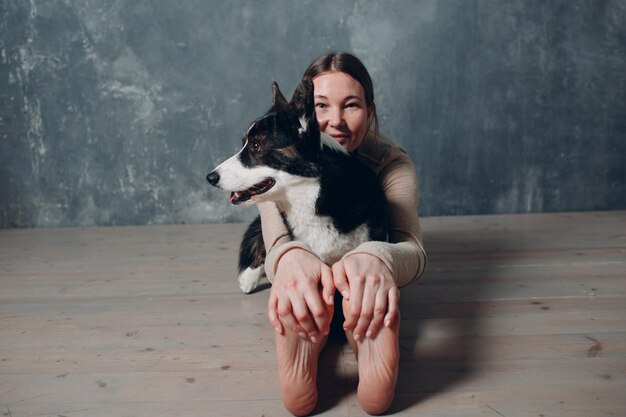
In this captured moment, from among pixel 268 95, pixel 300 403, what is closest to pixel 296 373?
pixel 300 403

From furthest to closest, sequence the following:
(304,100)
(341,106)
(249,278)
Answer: (249,278) < (341,106) < (304,100)

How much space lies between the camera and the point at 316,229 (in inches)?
57.7

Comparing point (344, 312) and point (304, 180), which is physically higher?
point (304, 180)

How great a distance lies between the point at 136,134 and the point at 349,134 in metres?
1.93

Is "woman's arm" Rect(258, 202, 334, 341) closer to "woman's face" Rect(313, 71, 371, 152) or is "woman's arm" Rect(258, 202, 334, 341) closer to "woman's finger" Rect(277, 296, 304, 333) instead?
"woman's finger" Rect(277, 296, 304, 333)

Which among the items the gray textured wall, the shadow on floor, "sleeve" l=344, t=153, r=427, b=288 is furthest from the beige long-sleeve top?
the gray textured wall

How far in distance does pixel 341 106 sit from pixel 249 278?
76 cm

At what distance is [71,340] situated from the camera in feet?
5.69

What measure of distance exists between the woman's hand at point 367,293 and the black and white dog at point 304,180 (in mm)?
249

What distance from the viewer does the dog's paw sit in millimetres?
2109

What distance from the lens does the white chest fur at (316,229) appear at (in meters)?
1.45

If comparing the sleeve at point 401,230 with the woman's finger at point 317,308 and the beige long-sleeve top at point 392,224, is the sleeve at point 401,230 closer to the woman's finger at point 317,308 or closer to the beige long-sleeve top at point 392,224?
the beige long-sleeve top at point 392,224

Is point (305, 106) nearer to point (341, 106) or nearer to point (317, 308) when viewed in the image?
point (341, 106)

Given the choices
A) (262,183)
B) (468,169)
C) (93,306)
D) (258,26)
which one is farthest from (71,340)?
(468,169)
